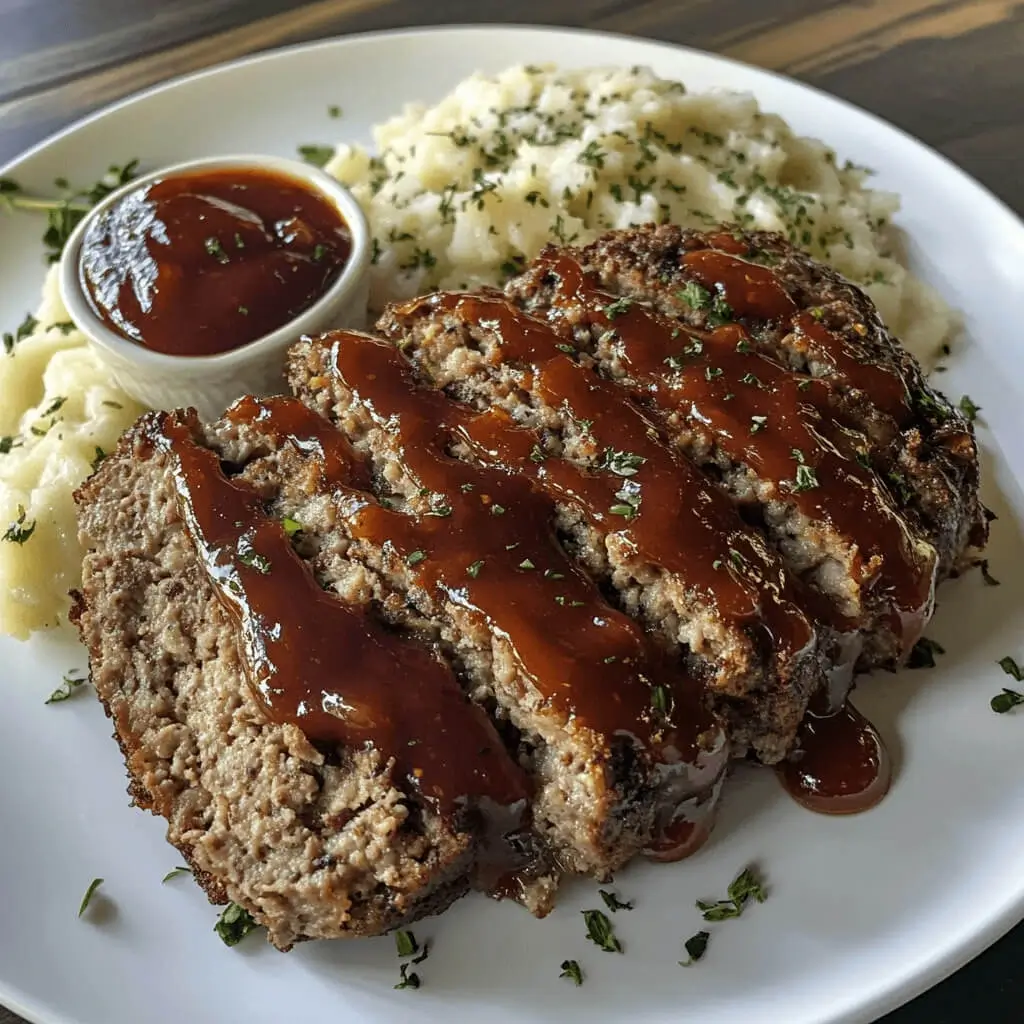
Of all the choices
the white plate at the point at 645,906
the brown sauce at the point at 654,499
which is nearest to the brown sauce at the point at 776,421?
the brown sauce at the point at 654,499

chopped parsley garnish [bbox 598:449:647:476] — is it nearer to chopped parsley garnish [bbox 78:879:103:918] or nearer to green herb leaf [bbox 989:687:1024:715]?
green herb leaf [bbox 989:687:1024:715]

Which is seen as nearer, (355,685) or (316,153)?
(355,685)

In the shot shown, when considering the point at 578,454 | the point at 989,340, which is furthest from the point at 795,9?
the point at 578,454

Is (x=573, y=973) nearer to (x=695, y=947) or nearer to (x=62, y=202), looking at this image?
(x=695, y=947)

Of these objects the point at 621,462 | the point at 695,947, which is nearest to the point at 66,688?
the point at 621,462

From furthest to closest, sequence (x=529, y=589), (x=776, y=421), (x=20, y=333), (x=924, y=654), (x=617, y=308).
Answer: (x=20, y=333) < (x=617, y=308) < (x=924, y=654) < (x=776, y=421) < (x=529, y=589)

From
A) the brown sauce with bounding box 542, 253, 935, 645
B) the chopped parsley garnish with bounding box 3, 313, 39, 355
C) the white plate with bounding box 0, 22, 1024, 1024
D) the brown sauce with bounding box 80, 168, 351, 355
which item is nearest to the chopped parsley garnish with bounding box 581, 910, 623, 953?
the white plate with bounding box 0, 22, 1024, 1024
